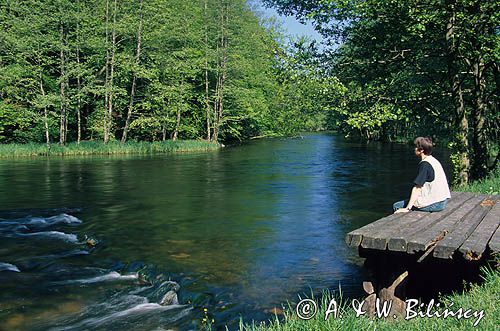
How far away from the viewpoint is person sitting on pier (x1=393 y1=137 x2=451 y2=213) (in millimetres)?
9180

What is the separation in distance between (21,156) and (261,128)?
1672 inches

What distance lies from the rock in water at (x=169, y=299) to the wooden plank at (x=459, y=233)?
4840 mm

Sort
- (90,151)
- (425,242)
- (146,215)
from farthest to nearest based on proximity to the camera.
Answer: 1. (90,151)
2. (146,215)
3. (425,242)

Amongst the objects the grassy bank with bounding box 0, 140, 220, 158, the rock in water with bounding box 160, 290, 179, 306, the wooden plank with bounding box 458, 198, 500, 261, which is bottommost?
the rock in water with bounding box 160, 290, 179, 306

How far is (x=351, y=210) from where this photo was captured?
17812 millimetres

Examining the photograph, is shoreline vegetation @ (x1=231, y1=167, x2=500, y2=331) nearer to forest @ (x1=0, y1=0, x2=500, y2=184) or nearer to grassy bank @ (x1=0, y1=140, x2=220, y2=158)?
forest @ (x1=0, y1=0, x2=500, y2=184)

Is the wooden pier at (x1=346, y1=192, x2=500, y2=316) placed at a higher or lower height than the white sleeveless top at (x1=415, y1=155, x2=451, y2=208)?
lower

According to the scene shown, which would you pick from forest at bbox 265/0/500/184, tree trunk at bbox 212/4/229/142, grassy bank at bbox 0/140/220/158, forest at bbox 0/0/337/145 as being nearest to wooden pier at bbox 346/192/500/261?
forest at bbox 265/0/500/184

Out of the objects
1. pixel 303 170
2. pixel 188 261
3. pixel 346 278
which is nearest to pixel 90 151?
pixel 303 170

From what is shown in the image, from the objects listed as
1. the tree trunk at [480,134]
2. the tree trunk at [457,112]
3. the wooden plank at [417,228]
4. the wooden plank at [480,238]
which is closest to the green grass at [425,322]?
the wooden plank at [480,238]

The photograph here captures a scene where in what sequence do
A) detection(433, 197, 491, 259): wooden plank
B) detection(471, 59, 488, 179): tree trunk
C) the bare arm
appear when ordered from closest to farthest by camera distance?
detection(433, 197, 491, 259): wooden plank, the bare arm, detection(471, 59, 488, 179): tree trunk

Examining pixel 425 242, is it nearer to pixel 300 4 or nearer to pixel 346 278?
pixel 346 278

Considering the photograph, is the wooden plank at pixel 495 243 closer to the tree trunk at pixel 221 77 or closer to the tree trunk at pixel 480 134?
the tree trunk at pixel 480 134

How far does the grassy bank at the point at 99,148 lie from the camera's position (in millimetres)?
40531
